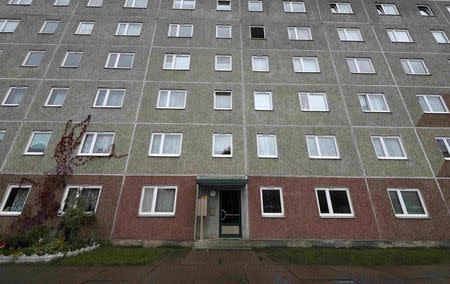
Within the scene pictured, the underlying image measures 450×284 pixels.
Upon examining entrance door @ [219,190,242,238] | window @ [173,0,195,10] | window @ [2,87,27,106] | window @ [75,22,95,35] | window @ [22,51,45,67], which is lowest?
entrance door @ [219,190,242,238]

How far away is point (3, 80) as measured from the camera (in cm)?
1791

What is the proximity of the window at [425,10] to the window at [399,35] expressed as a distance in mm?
3679

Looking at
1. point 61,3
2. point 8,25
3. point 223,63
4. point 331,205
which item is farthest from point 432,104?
point 8,25

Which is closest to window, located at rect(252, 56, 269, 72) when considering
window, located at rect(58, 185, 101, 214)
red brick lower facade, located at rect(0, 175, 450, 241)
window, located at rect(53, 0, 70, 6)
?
red brick lower facade, located at rect(0, 175, 450, 241)

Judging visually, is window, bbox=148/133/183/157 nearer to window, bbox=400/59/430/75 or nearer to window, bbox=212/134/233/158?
window, bbox=212/134/233/158

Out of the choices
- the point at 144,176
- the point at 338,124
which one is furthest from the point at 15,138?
the point at 338,124

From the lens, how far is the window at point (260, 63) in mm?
19469

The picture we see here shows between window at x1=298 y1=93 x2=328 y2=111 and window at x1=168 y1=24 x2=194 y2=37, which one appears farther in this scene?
window at x1=168 y1=24 x2=194 y2=37

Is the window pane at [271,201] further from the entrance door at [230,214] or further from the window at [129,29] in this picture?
the window at [129,29]

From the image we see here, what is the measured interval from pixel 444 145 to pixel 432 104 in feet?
10.3

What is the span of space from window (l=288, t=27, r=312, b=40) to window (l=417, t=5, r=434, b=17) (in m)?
10.6

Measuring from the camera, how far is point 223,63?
19812 mm

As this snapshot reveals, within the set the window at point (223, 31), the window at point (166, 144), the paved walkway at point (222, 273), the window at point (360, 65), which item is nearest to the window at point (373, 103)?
the window at point (360, 65)

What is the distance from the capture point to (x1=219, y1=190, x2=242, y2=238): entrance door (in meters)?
14.5
